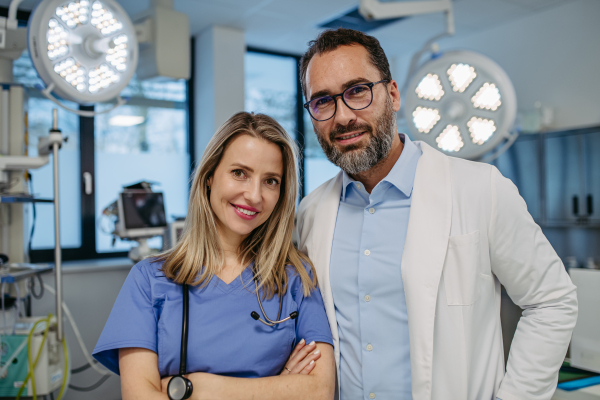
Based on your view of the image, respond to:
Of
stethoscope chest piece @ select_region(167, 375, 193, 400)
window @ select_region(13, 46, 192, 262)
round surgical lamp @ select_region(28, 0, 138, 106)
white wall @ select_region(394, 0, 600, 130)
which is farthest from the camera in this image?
white wall @ select_region(394, 0, 600, 130)

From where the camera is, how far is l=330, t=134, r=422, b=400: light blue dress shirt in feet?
4.06

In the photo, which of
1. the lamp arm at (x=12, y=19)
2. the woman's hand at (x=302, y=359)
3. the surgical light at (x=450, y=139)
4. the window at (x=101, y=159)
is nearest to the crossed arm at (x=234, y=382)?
the woman's hand at (x=302, y=359)

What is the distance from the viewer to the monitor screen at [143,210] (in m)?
2.79

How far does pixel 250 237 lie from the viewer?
4.83ft

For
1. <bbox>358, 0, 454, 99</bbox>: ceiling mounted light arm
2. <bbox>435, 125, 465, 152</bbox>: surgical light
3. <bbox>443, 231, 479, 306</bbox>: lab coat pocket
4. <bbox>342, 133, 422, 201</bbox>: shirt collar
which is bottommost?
<bbox>443, 231, 479, 306</bbox>: lab coat pocket

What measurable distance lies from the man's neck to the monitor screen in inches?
71.8

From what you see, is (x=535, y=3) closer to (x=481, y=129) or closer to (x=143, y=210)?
(x=481, y=129)

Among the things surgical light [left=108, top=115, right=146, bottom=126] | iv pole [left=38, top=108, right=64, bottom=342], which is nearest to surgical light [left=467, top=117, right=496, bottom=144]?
iv pole [left=38, top=108, right=64, bottom=342]

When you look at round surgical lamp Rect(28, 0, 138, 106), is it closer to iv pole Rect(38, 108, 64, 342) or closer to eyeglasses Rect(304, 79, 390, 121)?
iv pole Rect(38, 108, 64, 342)

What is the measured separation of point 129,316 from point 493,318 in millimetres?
965

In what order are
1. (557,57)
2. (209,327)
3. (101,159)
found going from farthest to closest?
(557,57) < (101,159) < (209,327)

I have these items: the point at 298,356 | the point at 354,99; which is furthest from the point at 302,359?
the point at 354,99

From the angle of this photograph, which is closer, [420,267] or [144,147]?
[420,267]

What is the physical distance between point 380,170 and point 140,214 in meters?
1.92
